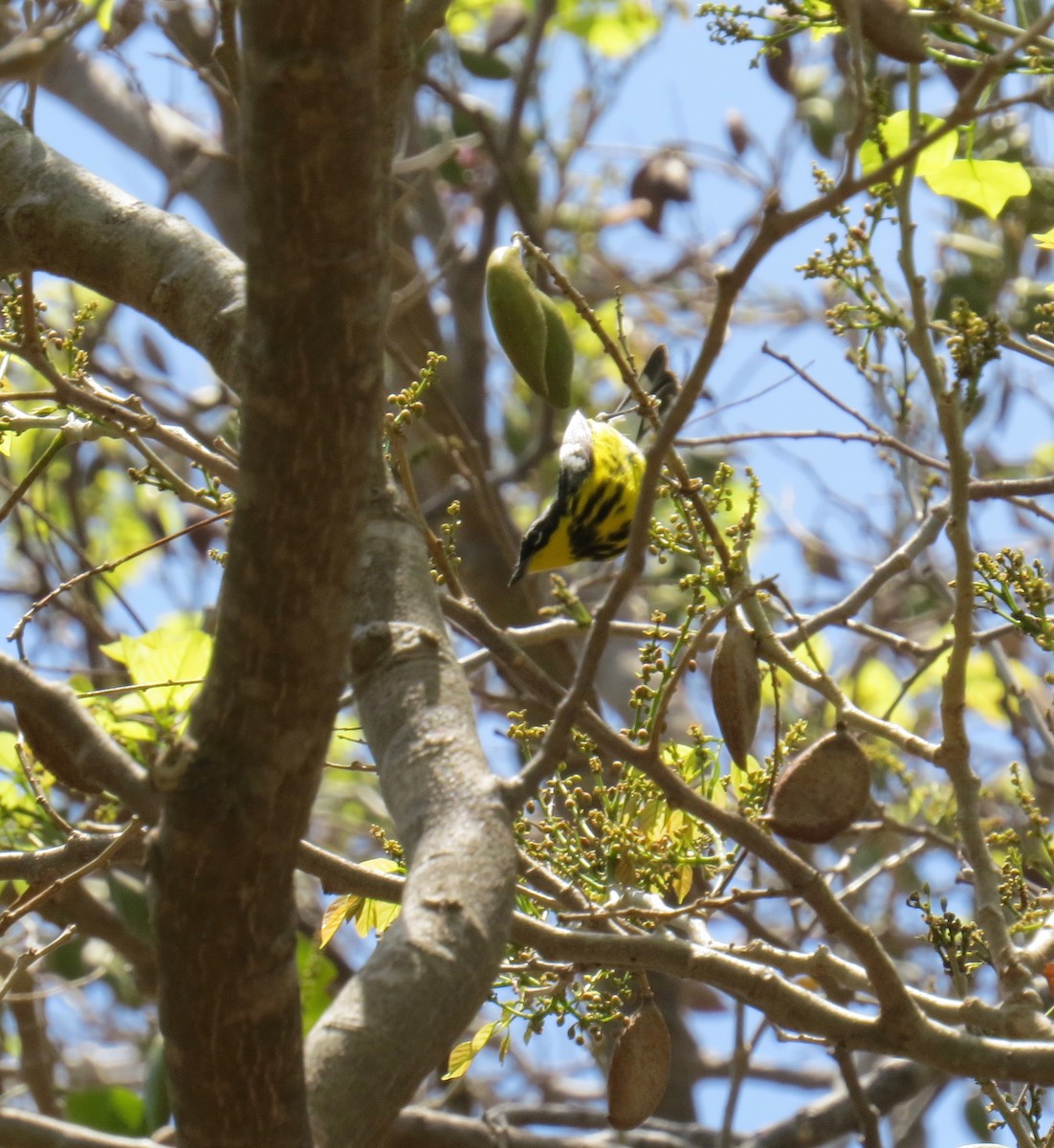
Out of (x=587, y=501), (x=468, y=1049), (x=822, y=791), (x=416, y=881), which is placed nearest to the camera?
(x=416, y=881)

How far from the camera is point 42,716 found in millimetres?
1293

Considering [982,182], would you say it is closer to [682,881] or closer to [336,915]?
[682,881]

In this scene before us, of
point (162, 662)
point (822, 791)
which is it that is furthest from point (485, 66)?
point (822, 791)

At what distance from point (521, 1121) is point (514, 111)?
366 cm

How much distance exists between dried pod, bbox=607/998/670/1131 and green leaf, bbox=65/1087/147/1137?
80.8 inches

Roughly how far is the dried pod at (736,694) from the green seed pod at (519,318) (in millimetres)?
516

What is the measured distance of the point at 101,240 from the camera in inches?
84.4

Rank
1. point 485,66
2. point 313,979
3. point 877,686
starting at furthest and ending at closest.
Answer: point 877,686, point 485,66, point 313,979

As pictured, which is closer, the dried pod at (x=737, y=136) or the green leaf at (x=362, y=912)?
the green leaf at (x=362, y=912)

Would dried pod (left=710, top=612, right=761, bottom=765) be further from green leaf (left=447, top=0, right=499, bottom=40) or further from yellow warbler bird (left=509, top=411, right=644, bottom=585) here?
green leaf (left=447, top=0, right=499, bottom=40)

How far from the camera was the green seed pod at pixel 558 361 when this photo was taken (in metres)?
2.20

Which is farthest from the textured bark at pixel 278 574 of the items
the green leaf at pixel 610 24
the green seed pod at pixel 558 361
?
the green leaf at pixel 610 24

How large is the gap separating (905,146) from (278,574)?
5.22 feet

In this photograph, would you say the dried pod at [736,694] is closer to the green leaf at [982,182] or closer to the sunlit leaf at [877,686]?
the green leaf at [982,182]
